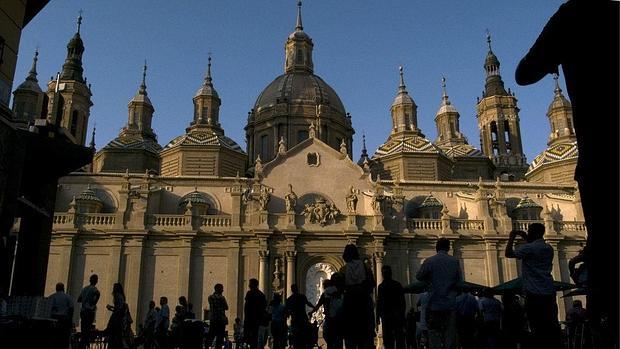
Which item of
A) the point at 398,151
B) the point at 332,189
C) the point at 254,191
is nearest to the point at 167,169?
the point at 254,191

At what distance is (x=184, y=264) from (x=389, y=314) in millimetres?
22144

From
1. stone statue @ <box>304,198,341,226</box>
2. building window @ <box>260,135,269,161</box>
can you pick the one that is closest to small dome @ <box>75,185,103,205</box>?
stone statue @ <box>304,198,341,226</box>

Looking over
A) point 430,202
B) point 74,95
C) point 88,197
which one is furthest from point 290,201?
point 74,95

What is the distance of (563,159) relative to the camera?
4512cm

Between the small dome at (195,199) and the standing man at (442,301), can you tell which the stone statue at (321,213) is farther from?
the standing man at (442,301)

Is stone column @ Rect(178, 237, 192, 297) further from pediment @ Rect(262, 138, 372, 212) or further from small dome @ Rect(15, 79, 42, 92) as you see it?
small dome @ Rect(15, 79, 42, 92)

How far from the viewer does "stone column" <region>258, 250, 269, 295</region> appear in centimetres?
3131

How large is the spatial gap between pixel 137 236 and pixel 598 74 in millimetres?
30368

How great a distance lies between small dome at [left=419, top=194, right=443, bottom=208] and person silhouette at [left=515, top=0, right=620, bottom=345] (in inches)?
1279

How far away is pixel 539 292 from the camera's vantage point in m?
7.64

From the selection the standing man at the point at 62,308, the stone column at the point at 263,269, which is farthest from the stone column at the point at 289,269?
the standing man at the point at 62,308

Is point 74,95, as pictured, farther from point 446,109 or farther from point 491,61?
point 491,61

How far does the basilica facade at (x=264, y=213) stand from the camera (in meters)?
31.7

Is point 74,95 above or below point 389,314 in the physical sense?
above
